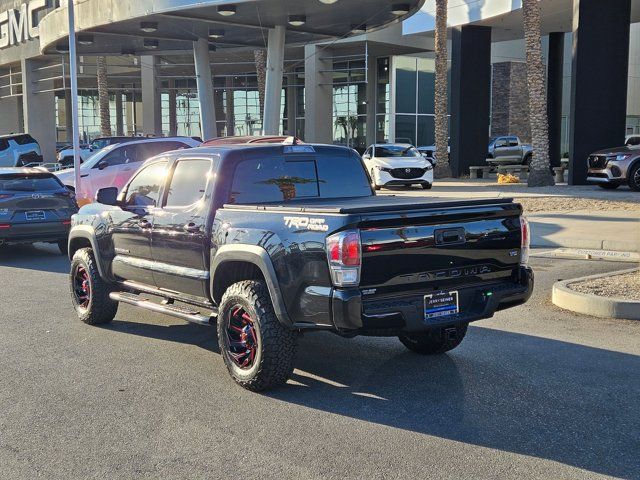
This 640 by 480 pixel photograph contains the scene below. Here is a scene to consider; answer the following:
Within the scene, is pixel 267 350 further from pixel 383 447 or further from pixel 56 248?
pixel 56 248

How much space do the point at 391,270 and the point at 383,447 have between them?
1.24 m

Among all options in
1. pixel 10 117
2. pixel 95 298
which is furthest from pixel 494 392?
pixel 10 117

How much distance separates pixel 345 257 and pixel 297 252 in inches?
18.3

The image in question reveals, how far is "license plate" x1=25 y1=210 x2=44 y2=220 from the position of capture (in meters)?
13.0

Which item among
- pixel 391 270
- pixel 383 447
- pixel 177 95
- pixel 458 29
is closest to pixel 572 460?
pixel 383 447

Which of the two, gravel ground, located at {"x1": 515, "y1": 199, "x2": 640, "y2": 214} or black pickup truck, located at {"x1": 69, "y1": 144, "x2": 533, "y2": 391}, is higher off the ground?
black pickup truck, located at {"x1": 69, "y1": 144, "x2": 533, "y2": 391}

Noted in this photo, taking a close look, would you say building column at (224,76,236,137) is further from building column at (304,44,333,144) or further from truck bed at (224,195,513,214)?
truck bed at (224,195,513,214)

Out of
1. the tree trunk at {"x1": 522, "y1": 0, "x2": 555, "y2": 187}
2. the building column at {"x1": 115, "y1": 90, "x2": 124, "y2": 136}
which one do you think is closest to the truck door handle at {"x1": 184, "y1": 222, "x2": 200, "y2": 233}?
the tree trunk at {"x1": 522, "y1": 0, "x2": 555, "y2": 187}

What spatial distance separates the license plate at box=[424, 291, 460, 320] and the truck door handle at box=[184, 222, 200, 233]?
7.11 ft

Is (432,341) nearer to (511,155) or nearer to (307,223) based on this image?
(307,223)

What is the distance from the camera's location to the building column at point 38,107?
153 ft

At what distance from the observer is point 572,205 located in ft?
59.5

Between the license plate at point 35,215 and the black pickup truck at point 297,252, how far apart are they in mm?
6121

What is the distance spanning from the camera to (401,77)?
44.4m
